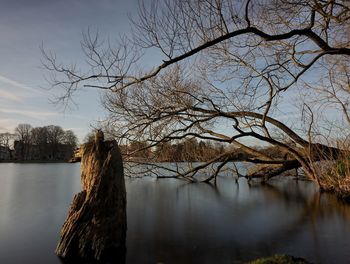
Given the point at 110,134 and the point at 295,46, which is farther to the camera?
the point at 110,134

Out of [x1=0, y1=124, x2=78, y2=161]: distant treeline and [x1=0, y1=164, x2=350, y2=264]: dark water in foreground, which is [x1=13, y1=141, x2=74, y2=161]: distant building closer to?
[x1=0, y1=124, x2=78, y2=161]: distant treeline

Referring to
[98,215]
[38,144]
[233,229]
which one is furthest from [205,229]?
[38,144]

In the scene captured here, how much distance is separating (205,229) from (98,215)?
8.33ft

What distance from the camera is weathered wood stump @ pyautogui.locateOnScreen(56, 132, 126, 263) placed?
17.7ft

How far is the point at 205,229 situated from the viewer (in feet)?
22.9

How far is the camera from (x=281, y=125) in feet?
44.2

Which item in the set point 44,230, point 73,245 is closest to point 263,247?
point 73,245

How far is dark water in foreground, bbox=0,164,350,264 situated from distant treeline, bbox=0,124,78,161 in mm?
59181

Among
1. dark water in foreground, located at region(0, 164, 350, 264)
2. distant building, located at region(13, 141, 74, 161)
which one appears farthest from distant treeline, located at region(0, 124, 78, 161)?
dark water in foreground, located at region(0, 164, 350, 264)

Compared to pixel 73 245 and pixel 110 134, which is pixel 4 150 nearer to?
pixel 110 134

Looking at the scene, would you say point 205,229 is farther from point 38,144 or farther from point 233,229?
point 38,144

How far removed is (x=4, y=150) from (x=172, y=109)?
232ft

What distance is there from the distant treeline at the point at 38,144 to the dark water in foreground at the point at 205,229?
59.2 metres

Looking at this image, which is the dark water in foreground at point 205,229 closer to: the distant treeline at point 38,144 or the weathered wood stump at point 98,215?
the weathered wood stump at point 98,215
